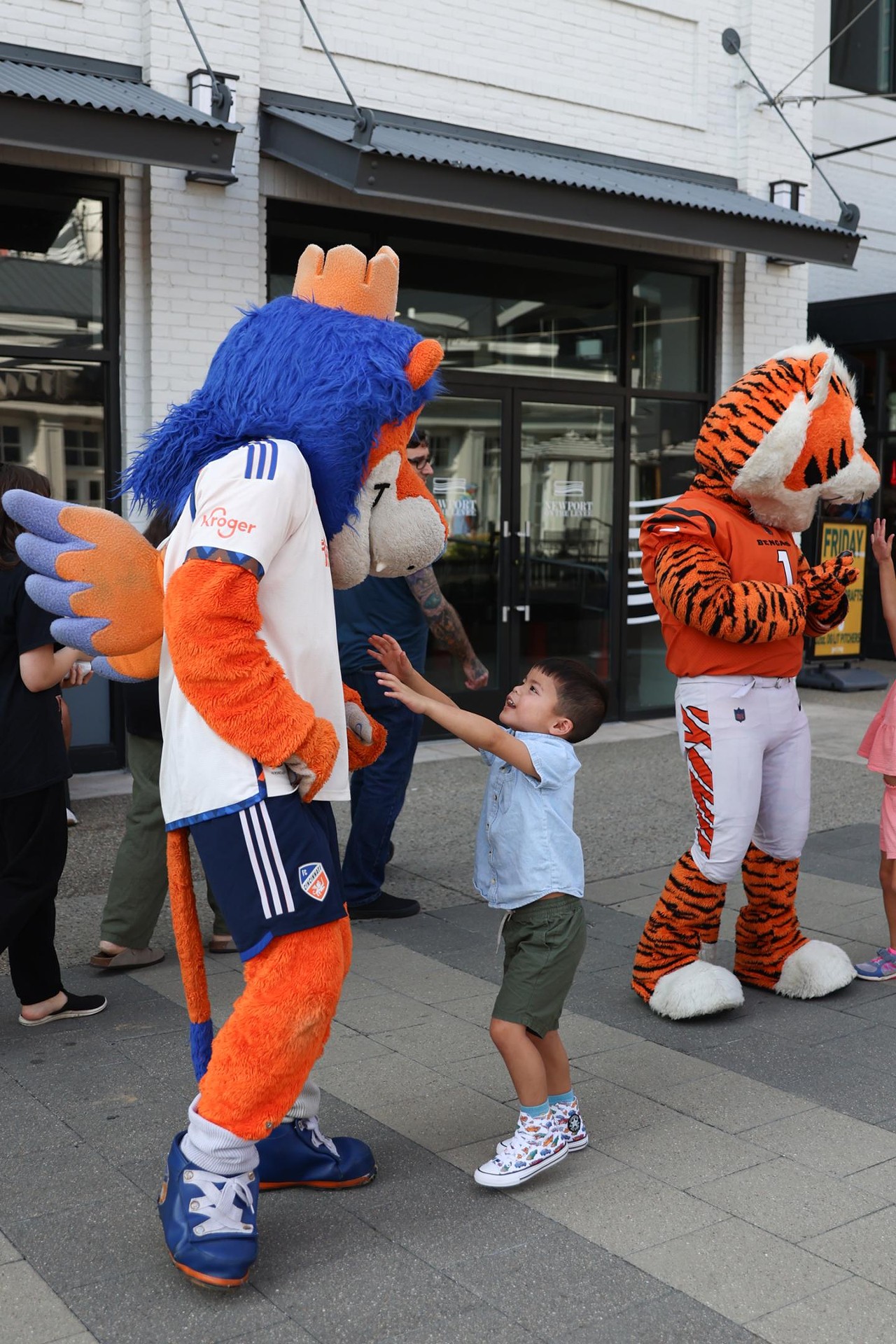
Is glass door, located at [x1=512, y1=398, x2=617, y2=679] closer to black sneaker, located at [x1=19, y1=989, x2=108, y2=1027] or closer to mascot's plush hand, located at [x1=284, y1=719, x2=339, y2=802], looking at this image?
black sneaker, located at [x1=19, y1=989, x2=108, y2=1027]

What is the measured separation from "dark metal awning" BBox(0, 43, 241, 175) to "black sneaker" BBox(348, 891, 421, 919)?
12.9ft

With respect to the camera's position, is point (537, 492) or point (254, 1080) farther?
point (537, 492)

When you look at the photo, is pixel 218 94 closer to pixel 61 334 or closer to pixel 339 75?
pixel 339 75

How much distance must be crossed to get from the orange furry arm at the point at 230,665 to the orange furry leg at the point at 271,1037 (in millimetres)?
424

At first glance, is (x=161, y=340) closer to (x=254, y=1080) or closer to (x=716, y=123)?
(x=716, y=123)

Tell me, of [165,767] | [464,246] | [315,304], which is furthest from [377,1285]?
[464,246]

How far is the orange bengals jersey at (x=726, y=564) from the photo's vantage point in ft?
13.6

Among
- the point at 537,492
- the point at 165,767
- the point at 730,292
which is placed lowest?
the point at 165,767

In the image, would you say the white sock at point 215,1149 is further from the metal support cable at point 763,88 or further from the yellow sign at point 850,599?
the yellow sign at point 850,599

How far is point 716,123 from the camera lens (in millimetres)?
10305

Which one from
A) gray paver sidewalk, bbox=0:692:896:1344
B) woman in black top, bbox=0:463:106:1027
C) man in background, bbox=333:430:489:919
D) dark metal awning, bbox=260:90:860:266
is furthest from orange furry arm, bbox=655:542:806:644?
dark metal awning, bbox=260:90:860:266

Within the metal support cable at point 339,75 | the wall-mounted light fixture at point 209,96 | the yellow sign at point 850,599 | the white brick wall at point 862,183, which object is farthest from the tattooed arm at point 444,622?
the white brick wall at point 862,183

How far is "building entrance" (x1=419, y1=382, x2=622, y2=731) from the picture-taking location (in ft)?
31.2

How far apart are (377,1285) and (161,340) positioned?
20.3ft
